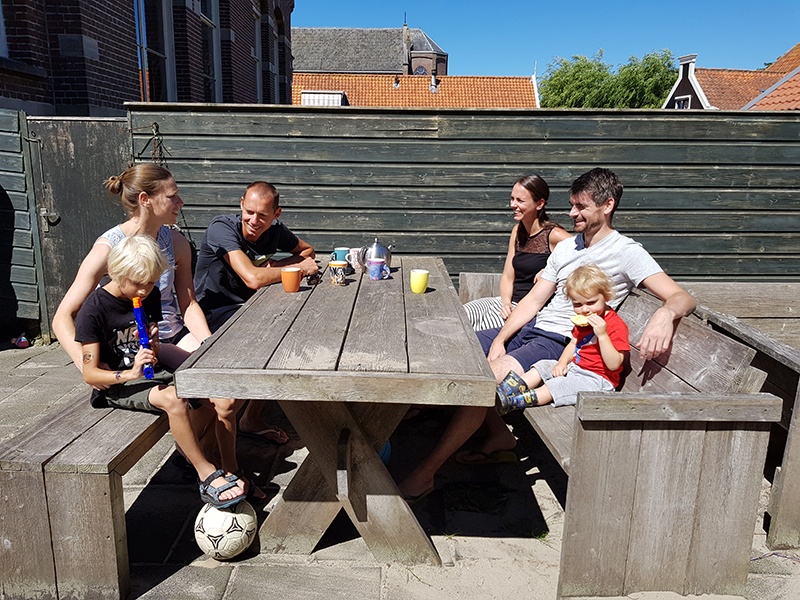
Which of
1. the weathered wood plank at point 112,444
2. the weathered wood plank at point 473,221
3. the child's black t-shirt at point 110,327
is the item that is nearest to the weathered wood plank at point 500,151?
the weathered wood plank at point 473,221

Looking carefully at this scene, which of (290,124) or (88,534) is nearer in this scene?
(88,534)

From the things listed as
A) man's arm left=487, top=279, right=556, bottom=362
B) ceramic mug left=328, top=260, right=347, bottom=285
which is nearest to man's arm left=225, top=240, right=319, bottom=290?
ceramic mug left=328, top=260, right=347, bottom=285

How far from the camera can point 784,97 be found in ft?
38.8

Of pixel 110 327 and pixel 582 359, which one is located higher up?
pixel 110 327

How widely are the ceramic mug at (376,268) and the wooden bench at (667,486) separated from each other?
70.7 inches

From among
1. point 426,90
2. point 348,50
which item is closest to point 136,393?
point 426,90

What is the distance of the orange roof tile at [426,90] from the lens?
3699 centimetres

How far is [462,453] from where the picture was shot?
3.55 m

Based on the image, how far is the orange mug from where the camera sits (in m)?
3.44

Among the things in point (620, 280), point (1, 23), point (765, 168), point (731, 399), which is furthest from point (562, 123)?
point (1, 23)

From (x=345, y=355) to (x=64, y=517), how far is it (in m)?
1.15

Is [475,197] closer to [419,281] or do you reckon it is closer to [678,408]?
[419,281]

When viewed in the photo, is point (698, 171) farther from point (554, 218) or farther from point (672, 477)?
point (672, 477)

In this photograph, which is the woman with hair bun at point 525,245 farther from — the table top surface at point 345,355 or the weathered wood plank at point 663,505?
the weathered wood plank at point 663,505
